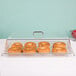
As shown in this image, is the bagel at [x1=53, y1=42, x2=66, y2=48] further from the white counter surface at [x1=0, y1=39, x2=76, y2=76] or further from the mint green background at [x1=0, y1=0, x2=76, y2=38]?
the mint green background at [x1=0, y1=0, x2=76, y2=38]

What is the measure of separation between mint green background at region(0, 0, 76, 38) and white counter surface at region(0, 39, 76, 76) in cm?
71

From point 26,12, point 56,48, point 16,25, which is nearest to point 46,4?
point 26,12

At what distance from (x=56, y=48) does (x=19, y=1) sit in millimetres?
827
